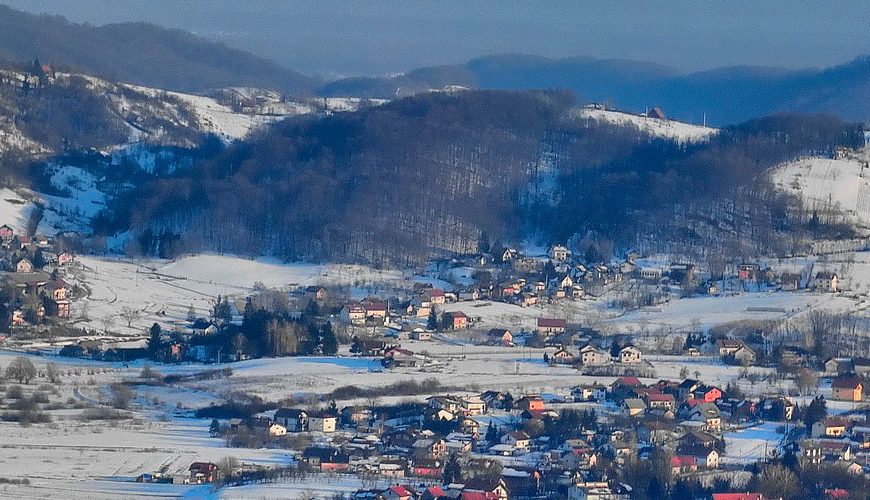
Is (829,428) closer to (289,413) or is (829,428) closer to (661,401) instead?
(661,401)

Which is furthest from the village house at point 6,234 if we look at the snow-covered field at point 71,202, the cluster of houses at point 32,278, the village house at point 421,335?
A: the village house at point 421,335

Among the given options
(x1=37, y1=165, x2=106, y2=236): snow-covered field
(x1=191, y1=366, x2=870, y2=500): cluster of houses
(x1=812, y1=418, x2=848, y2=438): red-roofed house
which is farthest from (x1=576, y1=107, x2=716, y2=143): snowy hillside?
(x1=812, y1=418, x2=848, y2=438): red-roofed house

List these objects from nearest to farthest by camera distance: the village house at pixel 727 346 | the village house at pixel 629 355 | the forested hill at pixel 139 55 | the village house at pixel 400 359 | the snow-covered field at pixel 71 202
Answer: the village house at pixel 400 359, the village house at pixel 629 355, the village house at pixel 727 346, the snow-covered field at pixel 71 202, the forested hill at pixel 139 55

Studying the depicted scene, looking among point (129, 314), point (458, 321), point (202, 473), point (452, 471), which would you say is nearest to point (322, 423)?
point (202, 473)

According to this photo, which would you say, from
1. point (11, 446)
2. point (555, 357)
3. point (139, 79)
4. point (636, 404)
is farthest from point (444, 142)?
point (139, 79)

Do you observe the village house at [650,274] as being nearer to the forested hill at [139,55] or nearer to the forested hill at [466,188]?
the forested hill at [466,188]

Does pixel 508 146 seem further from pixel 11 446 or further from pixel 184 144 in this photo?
pixel 11 446
